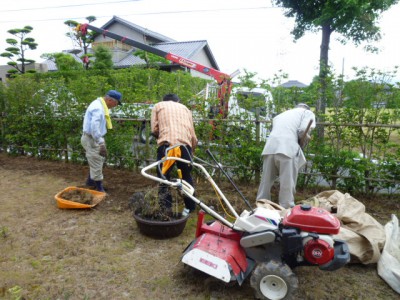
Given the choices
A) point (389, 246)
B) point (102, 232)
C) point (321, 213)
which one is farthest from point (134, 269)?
point (389, 246)

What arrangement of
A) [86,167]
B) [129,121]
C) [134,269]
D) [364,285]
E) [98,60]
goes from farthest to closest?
[98,60] < [86,167] < [129,121] < [134,269] < [364,285]

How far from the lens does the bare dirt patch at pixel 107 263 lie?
8.98 feet

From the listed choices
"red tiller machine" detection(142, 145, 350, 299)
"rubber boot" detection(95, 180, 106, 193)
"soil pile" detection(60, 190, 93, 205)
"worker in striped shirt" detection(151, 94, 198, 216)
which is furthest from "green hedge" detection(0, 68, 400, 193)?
"red tiller machine" detection(142, 145, 350, 299)

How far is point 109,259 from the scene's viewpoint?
129 inches

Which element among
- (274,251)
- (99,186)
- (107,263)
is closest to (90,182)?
(99,186)

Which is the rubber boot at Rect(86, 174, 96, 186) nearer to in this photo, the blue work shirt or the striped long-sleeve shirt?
the blue work shirt

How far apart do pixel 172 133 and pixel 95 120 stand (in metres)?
1.49


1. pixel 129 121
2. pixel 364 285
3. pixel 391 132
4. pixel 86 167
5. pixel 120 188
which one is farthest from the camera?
pixel 86 167

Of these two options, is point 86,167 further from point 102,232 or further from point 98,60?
point 98,60

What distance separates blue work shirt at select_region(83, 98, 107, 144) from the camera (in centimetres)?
478

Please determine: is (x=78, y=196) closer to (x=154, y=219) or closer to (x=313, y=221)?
(x=154, y=219)

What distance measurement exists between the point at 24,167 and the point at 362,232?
7.09 metres

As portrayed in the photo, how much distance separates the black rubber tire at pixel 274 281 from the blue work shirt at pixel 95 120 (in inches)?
131

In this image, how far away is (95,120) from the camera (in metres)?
4.76
